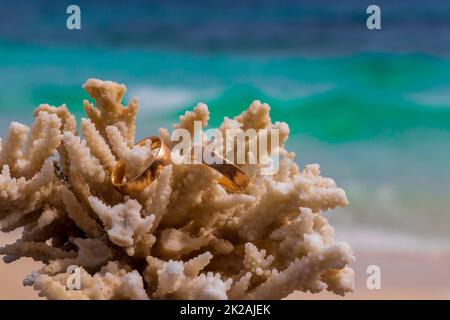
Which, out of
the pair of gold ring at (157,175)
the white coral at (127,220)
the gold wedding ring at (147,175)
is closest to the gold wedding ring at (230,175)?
the pair of gold ring at (157,175)

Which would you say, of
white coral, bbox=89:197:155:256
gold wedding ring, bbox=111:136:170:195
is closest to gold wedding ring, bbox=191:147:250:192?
gold wedding ring, bbox=111:136:170:195

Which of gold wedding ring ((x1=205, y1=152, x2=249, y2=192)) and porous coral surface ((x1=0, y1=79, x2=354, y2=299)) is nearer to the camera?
porous coral surface ((x1=0, y1=79, x2=354, y2=299))

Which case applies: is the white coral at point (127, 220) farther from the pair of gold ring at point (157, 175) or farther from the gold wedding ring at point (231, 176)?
the gold wedding ring at point (231, 176)

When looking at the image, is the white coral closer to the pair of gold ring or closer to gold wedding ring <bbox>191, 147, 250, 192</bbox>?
the pair of gold ring

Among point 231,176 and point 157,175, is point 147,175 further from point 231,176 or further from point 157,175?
point 231,176

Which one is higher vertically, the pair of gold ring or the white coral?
the pair of gold ring
